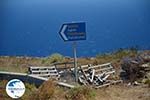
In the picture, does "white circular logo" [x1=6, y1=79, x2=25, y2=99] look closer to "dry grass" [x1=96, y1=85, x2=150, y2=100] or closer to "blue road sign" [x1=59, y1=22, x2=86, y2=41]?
"dry grass" [x1=96, y1=85, x2=150, y2=100]

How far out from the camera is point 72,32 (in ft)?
40.3

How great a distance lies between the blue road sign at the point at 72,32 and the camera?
1219 centimetres

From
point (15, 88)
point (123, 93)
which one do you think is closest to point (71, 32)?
point (123, 93)

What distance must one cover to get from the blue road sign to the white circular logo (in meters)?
3.42

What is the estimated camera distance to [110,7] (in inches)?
3900

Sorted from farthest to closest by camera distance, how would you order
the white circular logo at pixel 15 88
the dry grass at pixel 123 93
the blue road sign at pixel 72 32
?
the blue road sign at pixel 72 32, the dry grass at pixel 123 93, the white circular logo at pixel 15 88

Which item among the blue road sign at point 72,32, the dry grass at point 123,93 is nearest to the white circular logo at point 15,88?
the dry grass at point 123,93

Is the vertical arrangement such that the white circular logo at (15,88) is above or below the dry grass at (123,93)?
above

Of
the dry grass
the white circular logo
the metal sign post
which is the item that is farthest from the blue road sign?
the white circular logo

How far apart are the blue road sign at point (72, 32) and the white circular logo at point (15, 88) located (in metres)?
3.42

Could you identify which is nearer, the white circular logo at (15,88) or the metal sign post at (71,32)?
the white circular logo at (15,88)

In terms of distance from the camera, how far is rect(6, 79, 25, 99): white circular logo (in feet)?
29.8

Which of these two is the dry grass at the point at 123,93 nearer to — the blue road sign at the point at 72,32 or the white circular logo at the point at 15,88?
the blue road sign at the point at 72,32

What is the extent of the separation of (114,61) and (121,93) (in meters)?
4.61
